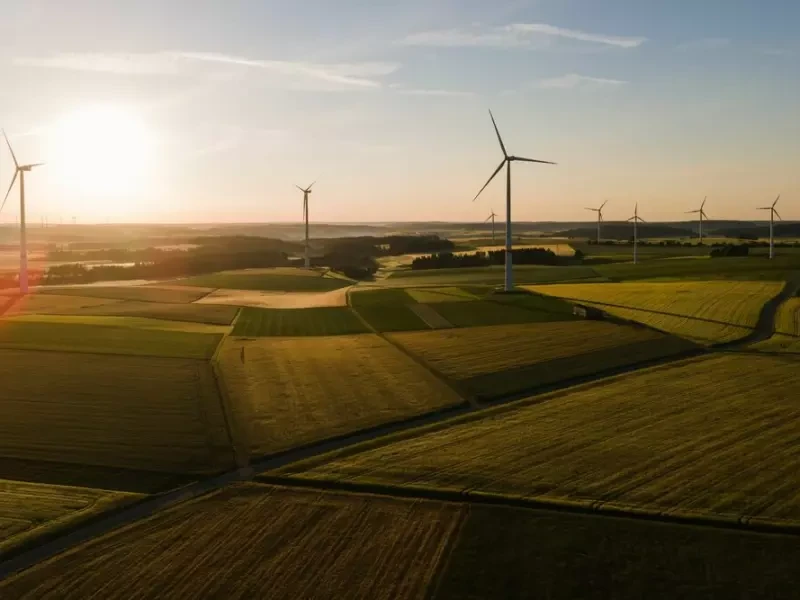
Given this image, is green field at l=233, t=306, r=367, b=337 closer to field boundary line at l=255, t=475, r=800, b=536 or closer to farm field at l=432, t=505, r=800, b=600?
field boundary line at l=255, t=475, r=800, b=536

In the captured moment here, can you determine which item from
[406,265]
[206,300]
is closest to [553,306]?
[206,300]

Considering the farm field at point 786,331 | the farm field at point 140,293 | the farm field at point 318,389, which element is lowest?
the farm field at point 318,389

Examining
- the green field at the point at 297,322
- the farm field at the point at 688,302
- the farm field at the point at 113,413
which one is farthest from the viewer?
the green field at the point at 297,322

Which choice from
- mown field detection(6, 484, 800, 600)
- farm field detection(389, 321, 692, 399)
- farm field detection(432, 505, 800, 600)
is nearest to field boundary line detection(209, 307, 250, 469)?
mown field detection(6, 484, 800, 600)

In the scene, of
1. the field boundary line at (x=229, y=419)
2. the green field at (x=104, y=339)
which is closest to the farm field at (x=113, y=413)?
the field boundary line at (x=229, y=419)

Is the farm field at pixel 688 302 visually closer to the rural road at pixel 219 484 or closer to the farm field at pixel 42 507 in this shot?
the rural road at pixel 219 484
